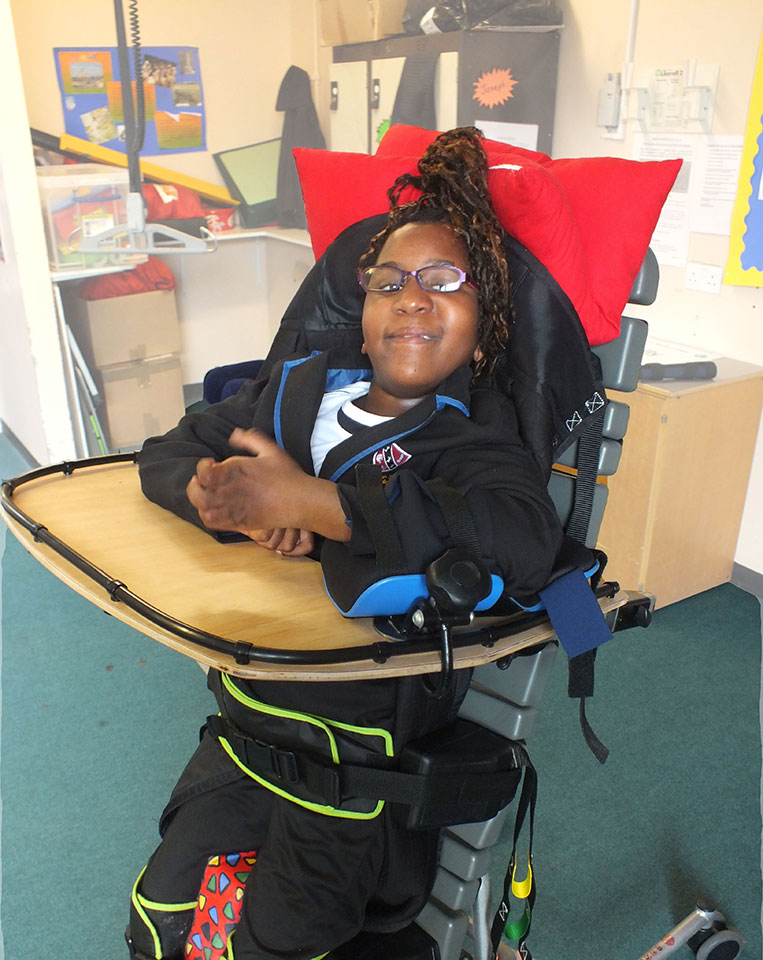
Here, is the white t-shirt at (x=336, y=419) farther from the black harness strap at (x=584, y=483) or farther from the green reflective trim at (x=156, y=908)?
the green reflective trim at (x=156, y=908)

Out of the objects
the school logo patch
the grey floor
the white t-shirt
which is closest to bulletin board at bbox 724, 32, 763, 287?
the grey floor

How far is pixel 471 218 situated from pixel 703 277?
5.53ft

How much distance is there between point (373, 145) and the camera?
11.3ft

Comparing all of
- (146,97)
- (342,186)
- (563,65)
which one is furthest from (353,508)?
(146,97)

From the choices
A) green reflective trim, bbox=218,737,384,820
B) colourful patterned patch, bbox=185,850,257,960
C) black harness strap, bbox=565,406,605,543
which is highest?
black harness strap, bbox=565,406,605,543

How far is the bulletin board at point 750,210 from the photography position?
2.39m

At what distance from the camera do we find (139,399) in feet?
12.1

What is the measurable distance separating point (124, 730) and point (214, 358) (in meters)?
2.36

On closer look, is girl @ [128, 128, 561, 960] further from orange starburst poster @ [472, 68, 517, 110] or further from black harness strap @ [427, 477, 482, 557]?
orange starburst poster @ [472, 68, 517, 110]

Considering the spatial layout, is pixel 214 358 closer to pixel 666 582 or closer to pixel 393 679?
pixel 666 582

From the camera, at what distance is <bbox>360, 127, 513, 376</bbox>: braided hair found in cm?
122

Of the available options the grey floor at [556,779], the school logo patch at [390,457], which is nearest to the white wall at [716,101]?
the grey floor at [556,779]

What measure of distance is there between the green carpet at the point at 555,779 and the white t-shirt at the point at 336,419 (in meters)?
0.99

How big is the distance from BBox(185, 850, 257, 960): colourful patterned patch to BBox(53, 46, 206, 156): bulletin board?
293 cm
